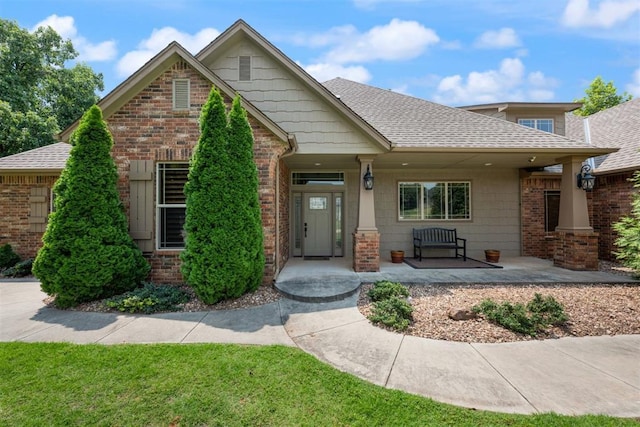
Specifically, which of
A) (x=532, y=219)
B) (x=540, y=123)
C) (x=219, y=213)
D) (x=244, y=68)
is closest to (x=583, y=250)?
(x=532, y=219)

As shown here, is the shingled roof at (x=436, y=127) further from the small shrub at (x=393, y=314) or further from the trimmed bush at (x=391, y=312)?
the small shrub at (x=393, y=314)

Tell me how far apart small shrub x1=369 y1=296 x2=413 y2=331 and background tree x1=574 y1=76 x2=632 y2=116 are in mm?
26720

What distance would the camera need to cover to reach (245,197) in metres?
5.11

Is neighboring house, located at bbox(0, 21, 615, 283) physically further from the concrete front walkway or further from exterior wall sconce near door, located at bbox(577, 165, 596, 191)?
the concrete front walkway

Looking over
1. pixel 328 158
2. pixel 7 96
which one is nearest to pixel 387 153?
pixel 328 158

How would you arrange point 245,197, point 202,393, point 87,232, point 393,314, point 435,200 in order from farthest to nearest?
point 435,200, point 245,197, point 87,232, point 393,314, point 202,393

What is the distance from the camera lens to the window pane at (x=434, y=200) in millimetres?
9562

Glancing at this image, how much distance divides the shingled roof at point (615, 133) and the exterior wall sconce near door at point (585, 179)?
185 cm

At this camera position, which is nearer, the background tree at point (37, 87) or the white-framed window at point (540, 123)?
the white-framed window at point (540, 123)

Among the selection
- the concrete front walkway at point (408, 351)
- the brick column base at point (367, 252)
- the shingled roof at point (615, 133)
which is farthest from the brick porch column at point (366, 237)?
the shingled roof at point (615, 133)

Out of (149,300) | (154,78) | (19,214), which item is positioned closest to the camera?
(149,300)

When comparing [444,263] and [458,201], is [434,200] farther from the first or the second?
[444,263]

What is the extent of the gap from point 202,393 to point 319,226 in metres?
6.94

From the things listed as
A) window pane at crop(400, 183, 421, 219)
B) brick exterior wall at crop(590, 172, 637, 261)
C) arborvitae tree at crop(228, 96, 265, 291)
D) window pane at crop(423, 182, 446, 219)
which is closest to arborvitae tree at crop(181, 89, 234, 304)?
arborvitae tree at crop(228, 96, 265, 291)
